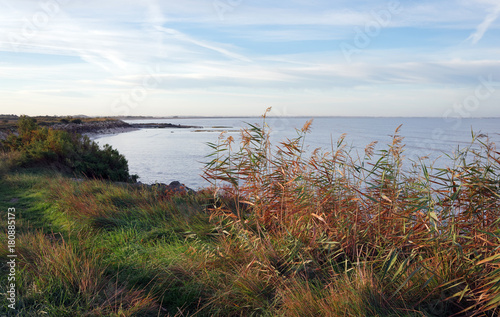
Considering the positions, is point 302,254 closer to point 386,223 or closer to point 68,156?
point 386,223

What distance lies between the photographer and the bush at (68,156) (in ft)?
46.9

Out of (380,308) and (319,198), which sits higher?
(319,198)

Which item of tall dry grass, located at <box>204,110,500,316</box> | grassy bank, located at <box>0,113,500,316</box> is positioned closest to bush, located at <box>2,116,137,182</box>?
grassy bank, located at <box>0,113,500,316</box>

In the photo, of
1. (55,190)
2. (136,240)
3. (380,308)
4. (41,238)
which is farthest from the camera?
(55,190)

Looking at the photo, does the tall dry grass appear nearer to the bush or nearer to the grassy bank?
the grassy bank

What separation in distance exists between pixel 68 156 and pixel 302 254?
1396 centimetres

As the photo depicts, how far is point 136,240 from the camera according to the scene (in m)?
5.27

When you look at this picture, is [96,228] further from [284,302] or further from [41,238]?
[284,302]

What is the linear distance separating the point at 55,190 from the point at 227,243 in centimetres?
584

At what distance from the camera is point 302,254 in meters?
4.02

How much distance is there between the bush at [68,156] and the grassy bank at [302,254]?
9554 mm

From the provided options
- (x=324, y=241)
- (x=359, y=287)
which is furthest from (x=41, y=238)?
(x=359, y=287)

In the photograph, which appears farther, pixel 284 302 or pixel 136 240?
pixel 136 240

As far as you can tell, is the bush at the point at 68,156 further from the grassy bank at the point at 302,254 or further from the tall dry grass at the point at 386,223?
the tall dry grass at the point at 386,223
